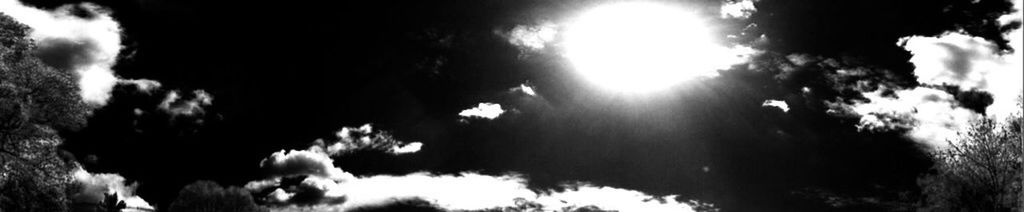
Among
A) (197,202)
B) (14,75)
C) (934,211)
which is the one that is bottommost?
(934,211)

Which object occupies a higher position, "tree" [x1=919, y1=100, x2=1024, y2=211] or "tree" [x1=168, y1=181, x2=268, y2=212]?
"tree" [x1=168, y1=181, x2=268, y2=212]

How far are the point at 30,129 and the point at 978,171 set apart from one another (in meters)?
52.5

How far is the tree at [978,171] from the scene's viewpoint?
46531mm

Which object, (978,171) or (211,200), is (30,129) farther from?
(211,200)

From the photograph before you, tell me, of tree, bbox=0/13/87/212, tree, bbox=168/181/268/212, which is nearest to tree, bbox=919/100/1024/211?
tree, bbox=0/13/87/212

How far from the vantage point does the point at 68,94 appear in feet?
86.6

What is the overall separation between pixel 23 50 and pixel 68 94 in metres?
2.15

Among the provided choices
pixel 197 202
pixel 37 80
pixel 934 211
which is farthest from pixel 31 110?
pixel 197 202

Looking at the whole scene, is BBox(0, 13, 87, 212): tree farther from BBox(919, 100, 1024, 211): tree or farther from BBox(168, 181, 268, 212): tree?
BBox(168, 181, 268, 212): tree

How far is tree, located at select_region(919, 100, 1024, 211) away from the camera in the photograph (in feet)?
153

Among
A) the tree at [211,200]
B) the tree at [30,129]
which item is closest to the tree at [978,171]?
the tree at [30,129]

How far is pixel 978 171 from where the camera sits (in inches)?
1937

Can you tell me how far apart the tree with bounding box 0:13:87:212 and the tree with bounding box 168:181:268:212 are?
99222 millimetres

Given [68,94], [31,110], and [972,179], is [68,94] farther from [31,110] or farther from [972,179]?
[972,179]
